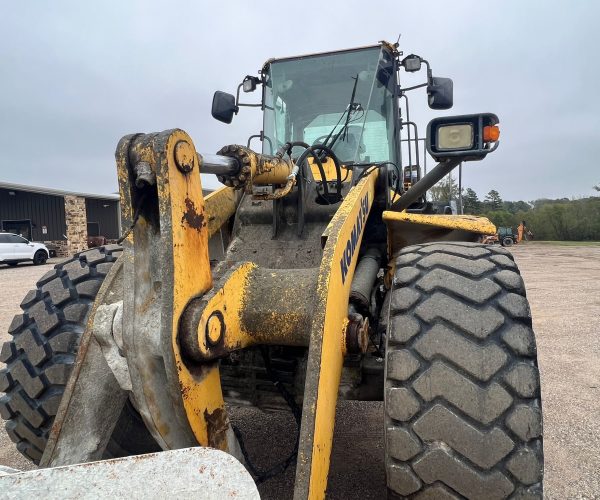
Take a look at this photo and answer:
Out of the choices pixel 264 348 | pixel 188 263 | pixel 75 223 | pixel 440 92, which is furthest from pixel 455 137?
pixel 75 223

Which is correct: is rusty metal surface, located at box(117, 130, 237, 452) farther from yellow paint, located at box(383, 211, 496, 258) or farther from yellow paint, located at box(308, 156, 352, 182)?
yellow paint, located at box(308, 156, 352, 182)

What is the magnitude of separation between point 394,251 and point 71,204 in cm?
2618

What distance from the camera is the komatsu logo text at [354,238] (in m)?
2.02

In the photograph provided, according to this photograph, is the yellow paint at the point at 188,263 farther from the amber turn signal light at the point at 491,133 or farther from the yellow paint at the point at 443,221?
the amber turn signal light at the point at 491,133

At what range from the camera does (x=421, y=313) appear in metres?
1.84

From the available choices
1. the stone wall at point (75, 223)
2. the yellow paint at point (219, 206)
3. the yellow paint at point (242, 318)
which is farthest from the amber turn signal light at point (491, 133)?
the stone wall at point (75, 223)

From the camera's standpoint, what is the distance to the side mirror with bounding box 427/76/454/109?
3.87m

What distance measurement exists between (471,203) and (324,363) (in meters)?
48.8

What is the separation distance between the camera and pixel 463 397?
1676mm

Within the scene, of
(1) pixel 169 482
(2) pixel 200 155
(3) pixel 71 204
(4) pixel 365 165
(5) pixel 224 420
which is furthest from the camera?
(3) pixel 71 204

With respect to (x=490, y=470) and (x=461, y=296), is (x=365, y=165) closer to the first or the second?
(x=461, y=296)

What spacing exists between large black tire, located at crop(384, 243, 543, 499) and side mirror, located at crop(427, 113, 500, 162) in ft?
2.51

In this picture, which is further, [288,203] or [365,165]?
[365,165]

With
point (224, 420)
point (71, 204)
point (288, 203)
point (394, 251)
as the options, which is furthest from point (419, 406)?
point (71, 204)
